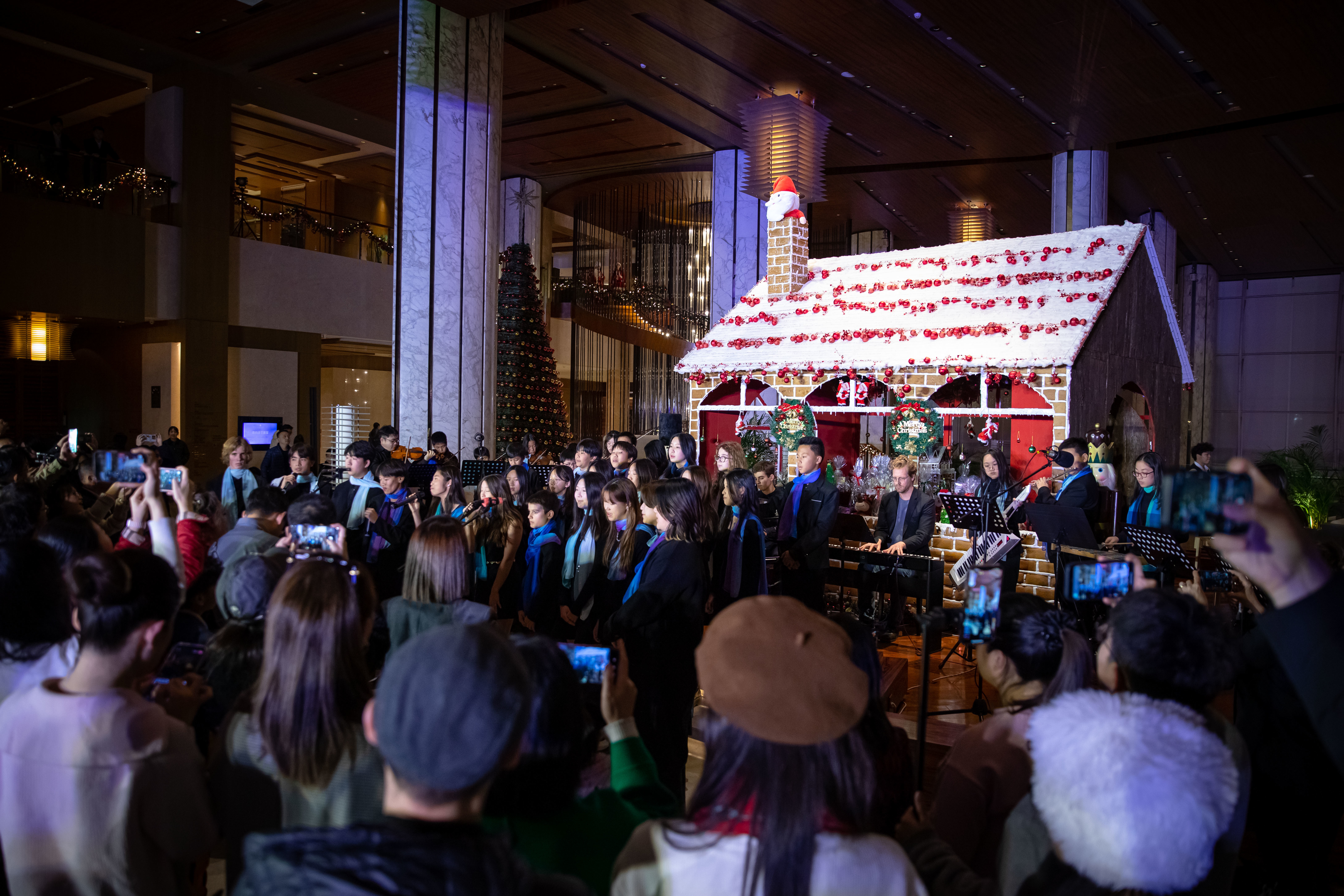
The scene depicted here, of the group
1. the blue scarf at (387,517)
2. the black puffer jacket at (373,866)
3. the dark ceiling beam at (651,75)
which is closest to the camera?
the black puffer jacket at (373,866)

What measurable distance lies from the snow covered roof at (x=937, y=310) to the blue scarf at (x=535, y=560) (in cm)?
554

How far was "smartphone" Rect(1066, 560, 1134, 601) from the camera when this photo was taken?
292 centimetres

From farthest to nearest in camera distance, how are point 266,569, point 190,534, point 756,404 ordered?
point 756,404, point 190,534, point 266,569

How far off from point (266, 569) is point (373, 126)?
55.4ft

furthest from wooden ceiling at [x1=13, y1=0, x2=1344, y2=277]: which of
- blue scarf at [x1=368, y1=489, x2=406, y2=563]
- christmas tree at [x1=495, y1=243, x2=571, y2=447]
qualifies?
blue scarf at [x1=368, y1=489, x2=406, y2=563]

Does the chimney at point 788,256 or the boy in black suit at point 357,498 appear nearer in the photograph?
the boy in black suit at point 357,498

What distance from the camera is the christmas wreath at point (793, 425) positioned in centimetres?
1023

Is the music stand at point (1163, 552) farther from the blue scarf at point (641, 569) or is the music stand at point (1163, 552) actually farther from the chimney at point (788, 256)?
the chimney at point (788, 256)

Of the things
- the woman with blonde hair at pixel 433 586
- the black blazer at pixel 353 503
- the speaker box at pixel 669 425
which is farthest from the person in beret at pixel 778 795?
the speaker box at pixel 669 425

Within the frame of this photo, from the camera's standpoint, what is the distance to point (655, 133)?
16.4 m

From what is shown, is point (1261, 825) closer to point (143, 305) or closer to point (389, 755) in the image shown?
point (389, 755)

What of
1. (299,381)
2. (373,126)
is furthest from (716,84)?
(299,381)

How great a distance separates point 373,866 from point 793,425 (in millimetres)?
9355

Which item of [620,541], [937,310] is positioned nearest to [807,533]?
[620,541]
